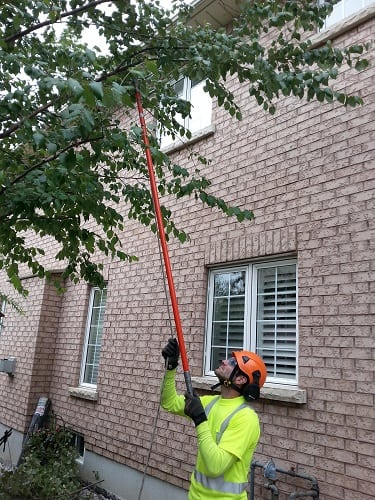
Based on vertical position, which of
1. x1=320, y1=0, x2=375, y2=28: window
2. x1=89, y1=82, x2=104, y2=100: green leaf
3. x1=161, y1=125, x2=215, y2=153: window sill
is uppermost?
x1=320, y1=0, x2=375, y2=28: window

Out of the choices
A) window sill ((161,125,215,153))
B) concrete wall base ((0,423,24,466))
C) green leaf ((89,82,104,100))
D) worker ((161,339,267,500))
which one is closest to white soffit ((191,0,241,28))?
window sill ((161,125,215,153))

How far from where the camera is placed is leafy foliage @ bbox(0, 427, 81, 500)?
5.48m

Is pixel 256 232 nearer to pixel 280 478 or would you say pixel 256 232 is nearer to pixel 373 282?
pixel 373 282

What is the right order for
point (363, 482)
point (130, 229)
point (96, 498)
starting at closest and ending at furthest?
point (363, 482), point (96, 498), point (130, 229)

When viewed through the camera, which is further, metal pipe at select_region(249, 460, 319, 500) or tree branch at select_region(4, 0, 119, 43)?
metal pipe at select_region(249, 460, 319, 500)

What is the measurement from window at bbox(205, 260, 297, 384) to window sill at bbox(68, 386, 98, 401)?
2366 millimetres

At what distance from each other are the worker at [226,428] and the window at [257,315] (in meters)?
1.90

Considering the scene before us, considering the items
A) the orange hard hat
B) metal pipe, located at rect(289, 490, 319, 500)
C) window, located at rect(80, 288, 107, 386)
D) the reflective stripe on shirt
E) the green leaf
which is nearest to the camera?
the green leaf

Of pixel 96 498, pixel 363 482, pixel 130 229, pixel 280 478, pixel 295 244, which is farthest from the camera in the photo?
pixel 130 229

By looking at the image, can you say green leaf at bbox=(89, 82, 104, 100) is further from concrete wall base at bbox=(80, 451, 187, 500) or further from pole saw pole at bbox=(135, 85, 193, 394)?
concrete wall base at bbox=(80, 451, 187, 500)

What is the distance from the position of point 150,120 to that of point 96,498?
5.72 meters

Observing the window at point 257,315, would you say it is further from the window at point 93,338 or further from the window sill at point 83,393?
the window at point 93,338

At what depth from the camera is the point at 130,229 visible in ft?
23.4

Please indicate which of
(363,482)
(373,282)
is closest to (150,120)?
(373,282)
